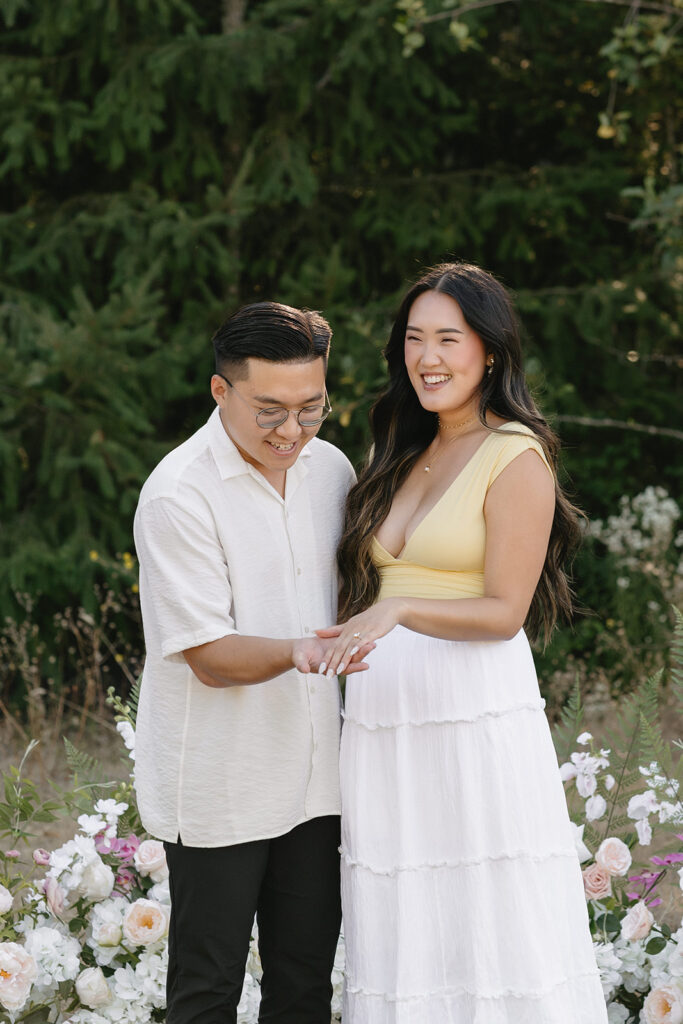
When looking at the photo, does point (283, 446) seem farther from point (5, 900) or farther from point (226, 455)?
point (5, 900)

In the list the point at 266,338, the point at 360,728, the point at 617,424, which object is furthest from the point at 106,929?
the point at 617,424

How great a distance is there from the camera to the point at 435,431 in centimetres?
278

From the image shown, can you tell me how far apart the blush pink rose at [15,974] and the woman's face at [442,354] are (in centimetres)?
159

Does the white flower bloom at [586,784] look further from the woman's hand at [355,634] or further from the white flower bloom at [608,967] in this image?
the woman's hand at [355,634]

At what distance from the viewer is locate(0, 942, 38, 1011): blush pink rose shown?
2656 millimetres

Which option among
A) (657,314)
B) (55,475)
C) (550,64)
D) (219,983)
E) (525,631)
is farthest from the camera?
(550,64)

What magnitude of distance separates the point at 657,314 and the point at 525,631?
4.09 metres

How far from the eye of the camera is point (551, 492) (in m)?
2.39

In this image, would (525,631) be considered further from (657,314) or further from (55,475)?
(657,314)

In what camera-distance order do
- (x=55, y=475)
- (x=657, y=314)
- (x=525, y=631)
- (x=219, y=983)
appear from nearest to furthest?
(x=219, y=983)
(x=525, y=631)
(x=55, y=475)
(x=657, y=314)

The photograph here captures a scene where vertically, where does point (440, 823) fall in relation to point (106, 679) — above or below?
above

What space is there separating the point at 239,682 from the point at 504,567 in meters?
0.58

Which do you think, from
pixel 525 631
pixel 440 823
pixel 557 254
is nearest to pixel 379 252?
pixel 557 254

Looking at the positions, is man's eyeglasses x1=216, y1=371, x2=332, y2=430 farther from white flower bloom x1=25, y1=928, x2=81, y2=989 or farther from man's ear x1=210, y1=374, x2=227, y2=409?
white flower bloom x1=25, y1=928, x2=81, y2=989
